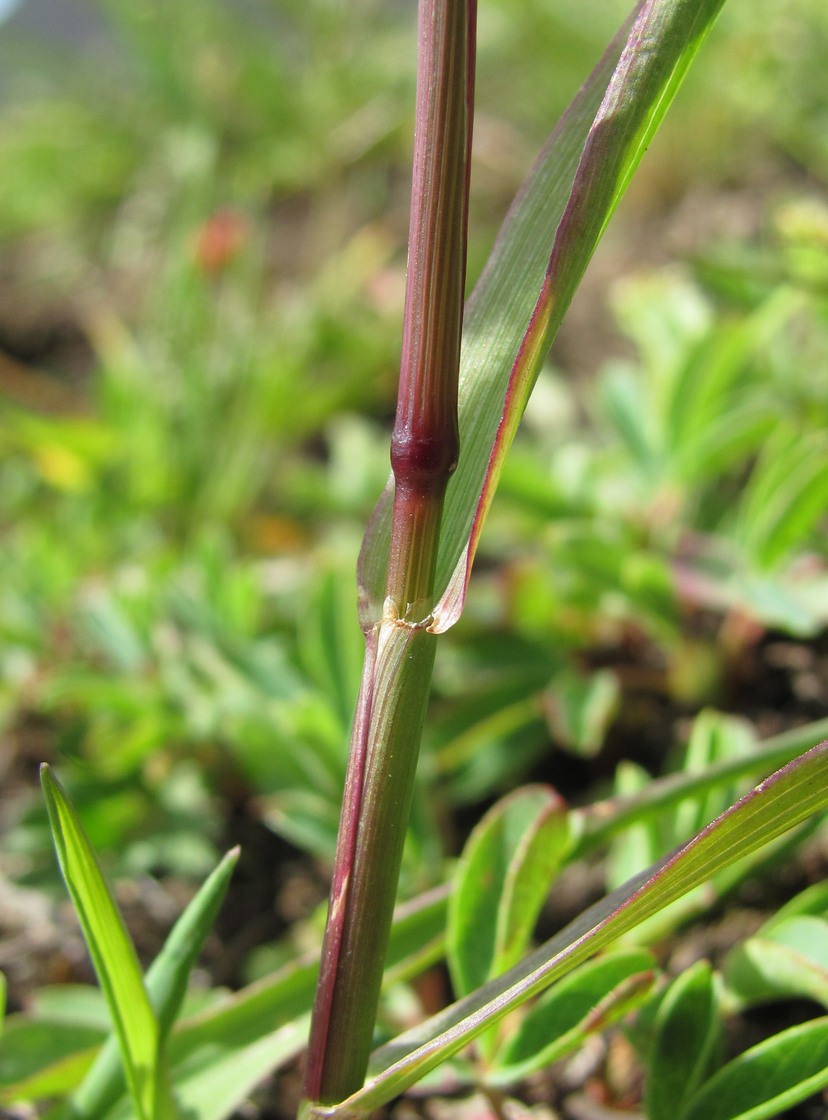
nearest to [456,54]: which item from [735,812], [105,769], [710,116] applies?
[735,812]

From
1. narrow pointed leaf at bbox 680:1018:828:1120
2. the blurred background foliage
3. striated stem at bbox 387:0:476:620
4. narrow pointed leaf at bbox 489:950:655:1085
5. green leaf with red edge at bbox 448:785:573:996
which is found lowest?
narrow pointed leaf at bbox 680:1018:828:1120

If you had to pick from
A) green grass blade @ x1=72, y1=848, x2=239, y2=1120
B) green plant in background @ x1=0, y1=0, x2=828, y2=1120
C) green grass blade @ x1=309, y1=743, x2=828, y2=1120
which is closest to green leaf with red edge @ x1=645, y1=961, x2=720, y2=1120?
green plant in background @ x1=0, y1=0, x2=828, y2=1120

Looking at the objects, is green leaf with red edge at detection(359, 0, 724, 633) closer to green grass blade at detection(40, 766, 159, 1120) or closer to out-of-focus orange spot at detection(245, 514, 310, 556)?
green grass blade at detection(40, 766, 159, 1120)

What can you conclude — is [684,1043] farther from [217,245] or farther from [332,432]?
[217,245]

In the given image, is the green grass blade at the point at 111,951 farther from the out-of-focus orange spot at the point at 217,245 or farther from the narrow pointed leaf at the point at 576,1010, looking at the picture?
the out-of-focus orange spot at the point at 217,245

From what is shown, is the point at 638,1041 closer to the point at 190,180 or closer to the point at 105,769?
the point at 105,769
